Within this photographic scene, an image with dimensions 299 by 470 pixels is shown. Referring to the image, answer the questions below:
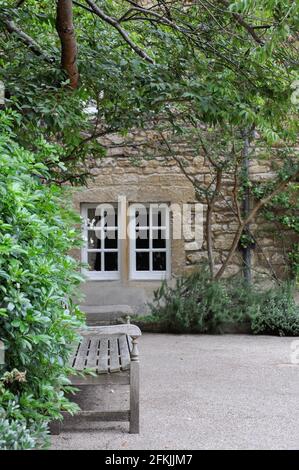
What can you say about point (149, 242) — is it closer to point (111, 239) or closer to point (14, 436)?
point (111, 239)

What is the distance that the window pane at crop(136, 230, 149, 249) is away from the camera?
8914 millimetres

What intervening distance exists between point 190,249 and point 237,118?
4.17m

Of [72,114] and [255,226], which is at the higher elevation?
[72,114]

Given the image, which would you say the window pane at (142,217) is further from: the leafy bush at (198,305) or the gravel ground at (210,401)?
the gravel ground at (210,401)

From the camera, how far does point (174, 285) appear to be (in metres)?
8.48

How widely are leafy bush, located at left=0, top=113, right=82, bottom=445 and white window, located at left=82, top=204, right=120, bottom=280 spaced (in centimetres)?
596

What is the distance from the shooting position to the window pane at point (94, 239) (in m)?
9.02

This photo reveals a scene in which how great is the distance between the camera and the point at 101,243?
9.03 meters

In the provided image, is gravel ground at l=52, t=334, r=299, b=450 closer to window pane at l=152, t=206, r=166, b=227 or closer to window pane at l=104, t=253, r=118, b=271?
window pane at l=104, t=253, r=118, b=271

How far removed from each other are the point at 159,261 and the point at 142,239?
0.46 metres

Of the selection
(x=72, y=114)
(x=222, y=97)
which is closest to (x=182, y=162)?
(x=222, y=97)

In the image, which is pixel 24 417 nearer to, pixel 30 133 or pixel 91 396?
pixel 91 396

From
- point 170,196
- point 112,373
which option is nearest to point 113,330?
point 112,373

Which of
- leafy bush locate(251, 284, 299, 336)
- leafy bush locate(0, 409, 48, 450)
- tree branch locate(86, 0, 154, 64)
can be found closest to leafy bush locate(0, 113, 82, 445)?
leafy bush locate(0, 409, 48, 450)
